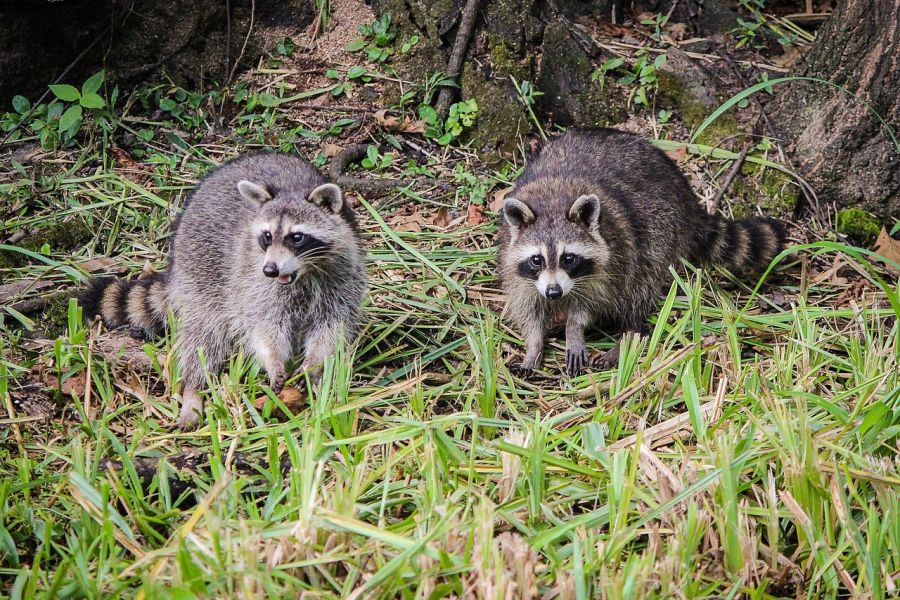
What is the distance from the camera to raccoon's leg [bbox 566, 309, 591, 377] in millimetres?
4426

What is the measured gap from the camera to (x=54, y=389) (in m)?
3.90

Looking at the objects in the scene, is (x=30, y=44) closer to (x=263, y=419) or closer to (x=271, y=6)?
(x=271, y=6)

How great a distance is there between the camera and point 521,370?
437 centimetres

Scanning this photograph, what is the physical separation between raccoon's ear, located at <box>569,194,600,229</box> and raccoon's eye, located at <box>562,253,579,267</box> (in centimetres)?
16

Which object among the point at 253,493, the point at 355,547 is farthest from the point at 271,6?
the point at 355,547

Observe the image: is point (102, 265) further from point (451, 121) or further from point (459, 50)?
point (459, 50)

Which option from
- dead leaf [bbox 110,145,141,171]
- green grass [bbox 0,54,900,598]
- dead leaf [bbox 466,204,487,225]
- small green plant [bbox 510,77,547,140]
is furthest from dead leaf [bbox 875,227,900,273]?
dead leaf [bbox 110,145,141,171]

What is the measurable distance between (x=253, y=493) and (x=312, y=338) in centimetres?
114

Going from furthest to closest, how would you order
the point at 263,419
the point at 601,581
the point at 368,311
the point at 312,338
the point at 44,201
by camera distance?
the point at 44,201
the point at 368,311
the point at 312,338
the point at 263,419
the point at 601,581

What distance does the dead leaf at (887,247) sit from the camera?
486cm

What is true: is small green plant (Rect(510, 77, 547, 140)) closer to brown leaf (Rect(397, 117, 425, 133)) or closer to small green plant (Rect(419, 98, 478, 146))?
small green plant (Rect(419, 98, 478, 146))

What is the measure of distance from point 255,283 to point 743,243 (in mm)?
2478

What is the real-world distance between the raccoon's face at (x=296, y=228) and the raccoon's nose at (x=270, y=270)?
0.03 meters

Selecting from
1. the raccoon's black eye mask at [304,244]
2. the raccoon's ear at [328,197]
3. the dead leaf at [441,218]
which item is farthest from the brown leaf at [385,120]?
the raccoon's black eye mask at [304,244]
